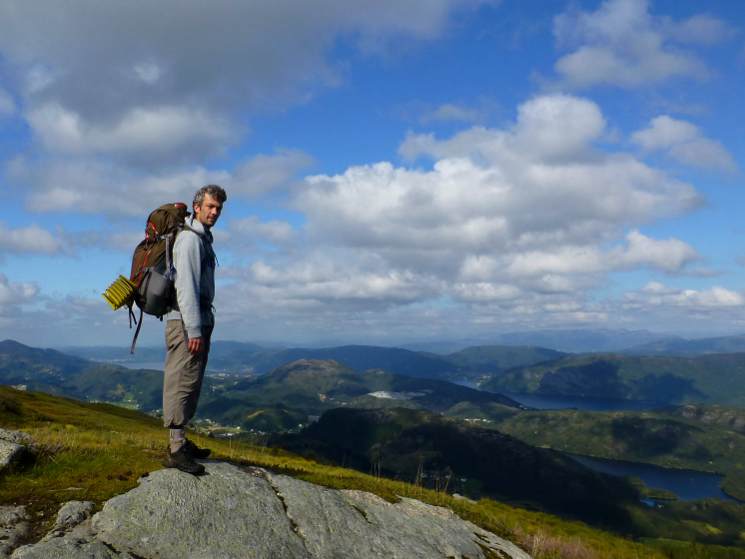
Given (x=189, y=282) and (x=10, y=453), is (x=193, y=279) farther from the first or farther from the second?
(x=10, y=453)

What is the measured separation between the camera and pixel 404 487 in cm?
1739

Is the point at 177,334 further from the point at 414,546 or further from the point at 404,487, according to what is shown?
the point at 404,487

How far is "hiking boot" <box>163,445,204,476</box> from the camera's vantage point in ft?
31.6

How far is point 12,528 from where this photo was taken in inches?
287

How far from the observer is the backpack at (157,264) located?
9.26 m

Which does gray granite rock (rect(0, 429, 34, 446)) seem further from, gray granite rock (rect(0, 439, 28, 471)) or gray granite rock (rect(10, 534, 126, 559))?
gray granite rock (rect(10, 534, 126, 559))

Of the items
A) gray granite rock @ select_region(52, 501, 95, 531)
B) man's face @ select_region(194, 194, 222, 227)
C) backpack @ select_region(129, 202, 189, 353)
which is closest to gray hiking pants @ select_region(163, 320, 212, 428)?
backpack @ select_region(129, 202, 189, 353)

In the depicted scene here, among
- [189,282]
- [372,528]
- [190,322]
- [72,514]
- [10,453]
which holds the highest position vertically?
[189,282]

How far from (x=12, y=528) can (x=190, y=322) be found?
3926 mm

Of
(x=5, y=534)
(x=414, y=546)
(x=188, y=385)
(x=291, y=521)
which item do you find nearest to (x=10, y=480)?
(x=5, y=534)

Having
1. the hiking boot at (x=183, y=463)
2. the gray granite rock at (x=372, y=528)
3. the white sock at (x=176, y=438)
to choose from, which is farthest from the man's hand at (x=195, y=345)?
the gray granite rock at (x=372, y=528)

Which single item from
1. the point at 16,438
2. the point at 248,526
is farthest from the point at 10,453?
the point at 248,526

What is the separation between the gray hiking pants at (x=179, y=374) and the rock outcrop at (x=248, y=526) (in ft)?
3.72

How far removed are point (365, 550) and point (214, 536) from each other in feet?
9.83
